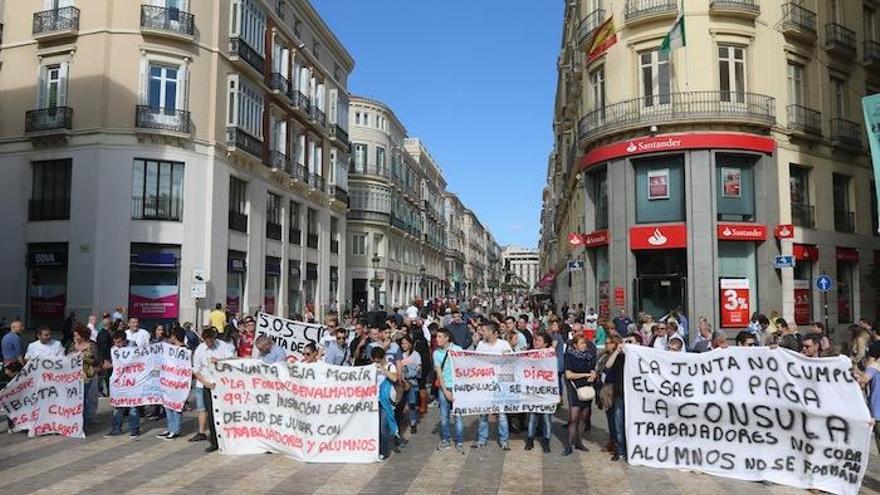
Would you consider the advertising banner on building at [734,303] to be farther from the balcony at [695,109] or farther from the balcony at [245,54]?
the balcony at [245,54]

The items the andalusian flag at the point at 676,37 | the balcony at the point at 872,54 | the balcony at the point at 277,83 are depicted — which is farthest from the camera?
the balcony at the point at 277,83

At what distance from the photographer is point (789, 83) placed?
2806 cm

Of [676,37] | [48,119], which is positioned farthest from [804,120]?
[48,119]

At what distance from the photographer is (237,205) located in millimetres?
33719

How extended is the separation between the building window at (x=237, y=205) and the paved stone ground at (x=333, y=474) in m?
22.6

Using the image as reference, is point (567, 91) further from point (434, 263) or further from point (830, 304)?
point (434, 263)

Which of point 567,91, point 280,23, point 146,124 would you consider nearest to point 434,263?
point 567,91

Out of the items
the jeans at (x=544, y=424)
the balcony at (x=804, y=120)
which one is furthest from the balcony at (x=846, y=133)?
the jeans at (x=544, y=424)

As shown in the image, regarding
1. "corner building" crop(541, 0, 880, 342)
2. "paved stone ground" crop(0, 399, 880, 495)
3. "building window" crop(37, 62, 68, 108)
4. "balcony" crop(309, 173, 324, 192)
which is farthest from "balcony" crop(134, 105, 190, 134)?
"paved stone ground" crop(0, 399, 880, 495)

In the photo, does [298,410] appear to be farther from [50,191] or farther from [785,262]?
[50,191]

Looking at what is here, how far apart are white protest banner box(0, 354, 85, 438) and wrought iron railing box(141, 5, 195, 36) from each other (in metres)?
20.5

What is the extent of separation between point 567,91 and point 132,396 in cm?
3629

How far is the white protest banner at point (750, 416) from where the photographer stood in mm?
8312

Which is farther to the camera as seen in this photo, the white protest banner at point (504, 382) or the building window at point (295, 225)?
the building window at point (295, 225)
